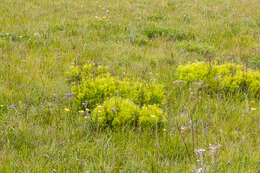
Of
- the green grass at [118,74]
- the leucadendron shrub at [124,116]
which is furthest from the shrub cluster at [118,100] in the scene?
the green grass at [118,74]

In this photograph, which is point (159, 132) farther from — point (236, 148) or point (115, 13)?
point (115, 13)

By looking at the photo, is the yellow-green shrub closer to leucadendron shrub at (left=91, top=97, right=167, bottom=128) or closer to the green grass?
leucadendron shrub at (left=91, top=97, right=167, bottom=128)

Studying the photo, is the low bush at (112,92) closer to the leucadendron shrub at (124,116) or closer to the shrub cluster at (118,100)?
the shrub cluster at (118,100)

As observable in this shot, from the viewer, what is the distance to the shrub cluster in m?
3.29

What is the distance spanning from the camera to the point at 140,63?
17.8 feet

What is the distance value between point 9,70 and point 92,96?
5.30 feet

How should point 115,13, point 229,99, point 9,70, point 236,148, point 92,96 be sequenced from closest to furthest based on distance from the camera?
point 236,148 → point 92,96 → point 229,99 → point 9,70 → point 115,13

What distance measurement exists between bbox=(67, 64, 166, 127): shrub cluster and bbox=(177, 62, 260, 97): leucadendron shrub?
0.78m

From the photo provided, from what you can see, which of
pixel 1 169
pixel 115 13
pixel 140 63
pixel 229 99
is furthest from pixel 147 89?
pixel 115 13

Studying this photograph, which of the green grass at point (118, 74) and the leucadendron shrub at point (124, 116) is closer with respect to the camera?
the green grass at point (118, 74)

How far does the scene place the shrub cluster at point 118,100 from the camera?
3289 mm

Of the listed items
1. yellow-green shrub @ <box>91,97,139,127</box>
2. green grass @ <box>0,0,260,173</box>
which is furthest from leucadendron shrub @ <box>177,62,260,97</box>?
yellow-green shrub @ <box>91,97,139,127</box>

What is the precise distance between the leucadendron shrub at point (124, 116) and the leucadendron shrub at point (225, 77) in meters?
1.22

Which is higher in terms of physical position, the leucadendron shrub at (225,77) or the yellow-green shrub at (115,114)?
the leucadendron shrub at (225,77)
